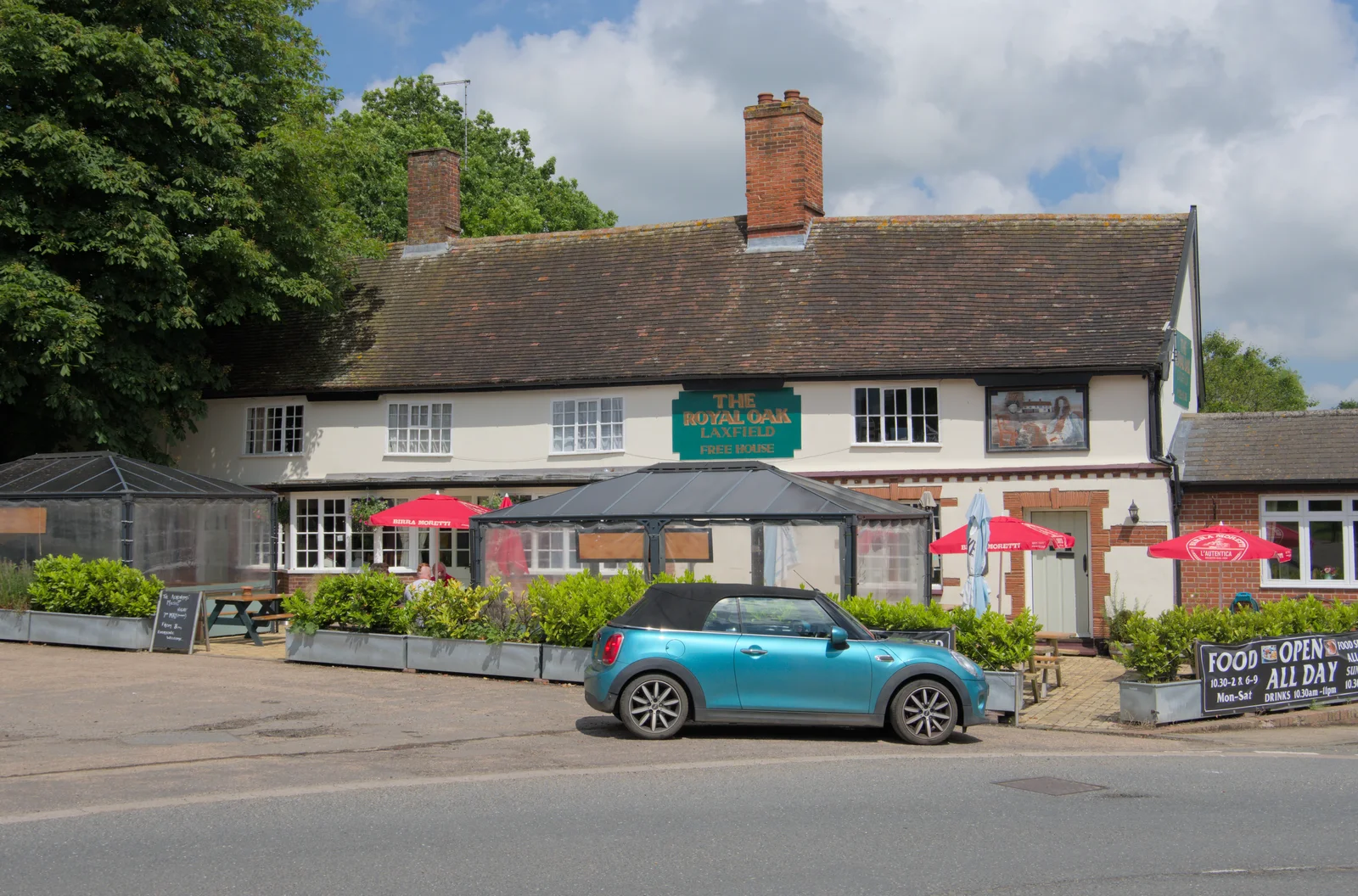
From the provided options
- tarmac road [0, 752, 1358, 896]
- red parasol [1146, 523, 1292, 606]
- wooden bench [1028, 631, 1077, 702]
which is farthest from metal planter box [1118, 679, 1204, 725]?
red parasol [1146, 523, 1292, 606]

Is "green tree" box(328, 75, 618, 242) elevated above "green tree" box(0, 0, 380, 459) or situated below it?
above

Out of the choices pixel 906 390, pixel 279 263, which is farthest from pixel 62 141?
pixel 906 390

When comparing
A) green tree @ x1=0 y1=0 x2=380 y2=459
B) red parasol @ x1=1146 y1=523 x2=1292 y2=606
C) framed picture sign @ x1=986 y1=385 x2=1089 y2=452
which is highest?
green tree @ x1=0 y1=0 x2=380 y2=459

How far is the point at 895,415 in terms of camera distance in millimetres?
23844

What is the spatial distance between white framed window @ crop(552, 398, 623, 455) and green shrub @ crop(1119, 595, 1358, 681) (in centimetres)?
1248

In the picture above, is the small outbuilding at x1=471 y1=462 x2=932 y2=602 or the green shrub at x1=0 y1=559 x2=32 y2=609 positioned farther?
the green shrub at x1=0 y1=559 x2=32 y2=609

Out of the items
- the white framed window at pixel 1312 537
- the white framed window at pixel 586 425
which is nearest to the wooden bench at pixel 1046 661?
the white framed window at pixel 1312 537

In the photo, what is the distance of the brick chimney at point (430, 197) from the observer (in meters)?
30.3

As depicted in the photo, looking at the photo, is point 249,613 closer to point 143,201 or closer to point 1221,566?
point 143,201

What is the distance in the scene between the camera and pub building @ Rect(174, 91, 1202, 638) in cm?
2275

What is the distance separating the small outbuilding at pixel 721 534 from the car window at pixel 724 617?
4748 mm

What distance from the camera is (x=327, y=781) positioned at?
33.6 ft

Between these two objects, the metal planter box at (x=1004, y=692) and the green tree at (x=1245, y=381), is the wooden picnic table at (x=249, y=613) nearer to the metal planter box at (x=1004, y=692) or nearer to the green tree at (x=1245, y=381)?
the metal planter box at (x=1004, y=692)

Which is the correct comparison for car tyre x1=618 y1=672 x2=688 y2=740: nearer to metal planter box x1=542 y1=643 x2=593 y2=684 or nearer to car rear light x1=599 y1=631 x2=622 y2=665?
car rear light x1=599 y1=631 x2=622 y2=665
